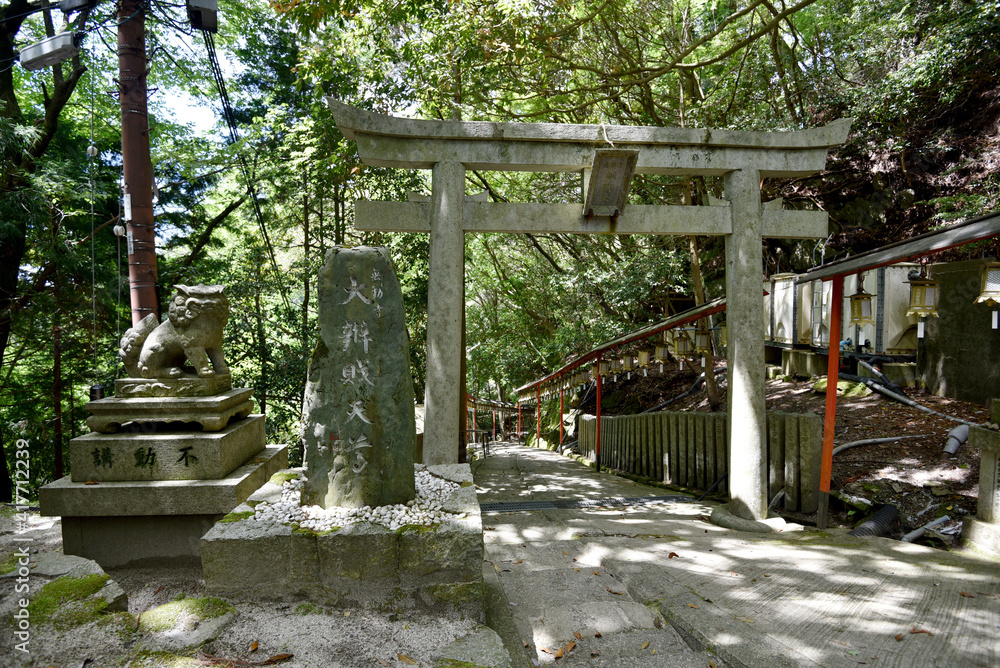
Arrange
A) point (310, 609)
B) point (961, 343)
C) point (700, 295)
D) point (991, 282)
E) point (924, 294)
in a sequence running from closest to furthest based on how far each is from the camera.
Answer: point (310, 609) → point (991, 282) → point (924, 294) → point (961, 343) → point (700, 295)

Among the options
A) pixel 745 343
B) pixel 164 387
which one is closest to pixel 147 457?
pixel 164 387

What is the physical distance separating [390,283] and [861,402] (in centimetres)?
802

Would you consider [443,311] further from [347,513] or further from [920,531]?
[920,531]

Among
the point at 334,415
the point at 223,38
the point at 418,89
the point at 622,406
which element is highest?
the point at 223,38

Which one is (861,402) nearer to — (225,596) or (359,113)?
(359,113)

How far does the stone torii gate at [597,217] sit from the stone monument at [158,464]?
6.64ft

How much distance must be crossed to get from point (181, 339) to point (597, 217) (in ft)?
13.7

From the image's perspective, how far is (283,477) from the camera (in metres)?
3.86

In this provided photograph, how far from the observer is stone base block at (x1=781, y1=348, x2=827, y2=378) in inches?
383

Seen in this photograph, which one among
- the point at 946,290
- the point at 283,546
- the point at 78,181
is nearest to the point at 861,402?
the point at 946,290

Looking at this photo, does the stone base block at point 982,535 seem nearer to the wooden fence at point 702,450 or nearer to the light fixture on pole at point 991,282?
the wooden fence at point 702,450

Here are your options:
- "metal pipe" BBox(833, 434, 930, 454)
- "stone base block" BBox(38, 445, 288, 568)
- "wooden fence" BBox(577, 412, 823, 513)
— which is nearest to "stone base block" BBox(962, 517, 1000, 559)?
"wooden fence" BBox(577, 412, 823, 513)

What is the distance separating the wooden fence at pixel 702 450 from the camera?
18.6 ft

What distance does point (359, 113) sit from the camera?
5.14 m
